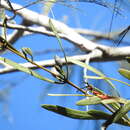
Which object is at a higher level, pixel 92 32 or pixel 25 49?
pixel 25 49

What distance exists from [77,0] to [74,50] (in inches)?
12.8

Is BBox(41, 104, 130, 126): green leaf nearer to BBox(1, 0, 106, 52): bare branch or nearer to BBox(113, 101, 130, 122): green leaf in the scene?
BBox(113, 101, 130, 122): green leaf

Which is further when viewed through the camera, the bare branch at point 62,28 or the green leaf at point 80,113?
the bare branch at point 62,28

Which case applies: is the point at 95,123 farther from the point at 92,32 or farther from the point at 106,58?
the point at 92,32

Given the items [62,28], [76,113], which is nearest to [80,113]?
[76,113]

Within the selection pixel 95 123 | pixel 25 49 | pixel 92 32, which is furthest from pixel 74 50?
pixel 25 49

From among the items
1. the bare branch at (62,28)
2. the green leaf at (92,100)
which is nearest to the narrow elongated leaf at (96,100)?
the green leaf at (92,100)

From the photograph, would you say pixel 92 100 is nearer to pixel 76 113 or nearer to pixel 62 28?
pixel 76 113

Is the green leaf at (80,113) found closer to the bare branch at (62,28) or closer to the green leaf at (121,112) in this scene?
the green leaf at (121,112)

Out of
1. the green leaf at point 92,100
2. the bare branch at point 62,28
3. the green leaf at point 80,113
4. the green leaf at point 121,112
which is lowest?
the bare branch at point 62,28

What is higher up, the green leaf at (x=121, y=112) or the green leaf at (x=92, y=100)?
the green leaf at (x=92, y=100)

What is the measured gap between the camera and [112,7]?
282mm

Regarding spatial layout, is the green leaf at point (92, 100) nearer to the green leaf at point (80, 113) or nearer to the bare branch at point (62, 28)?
the green leaf at point (80, 113)

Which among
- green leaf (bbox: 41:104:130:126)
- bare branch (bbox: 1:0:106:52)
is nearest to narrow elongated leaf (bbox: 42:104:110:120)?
green leaf (bbox: 41:104:130:126)
